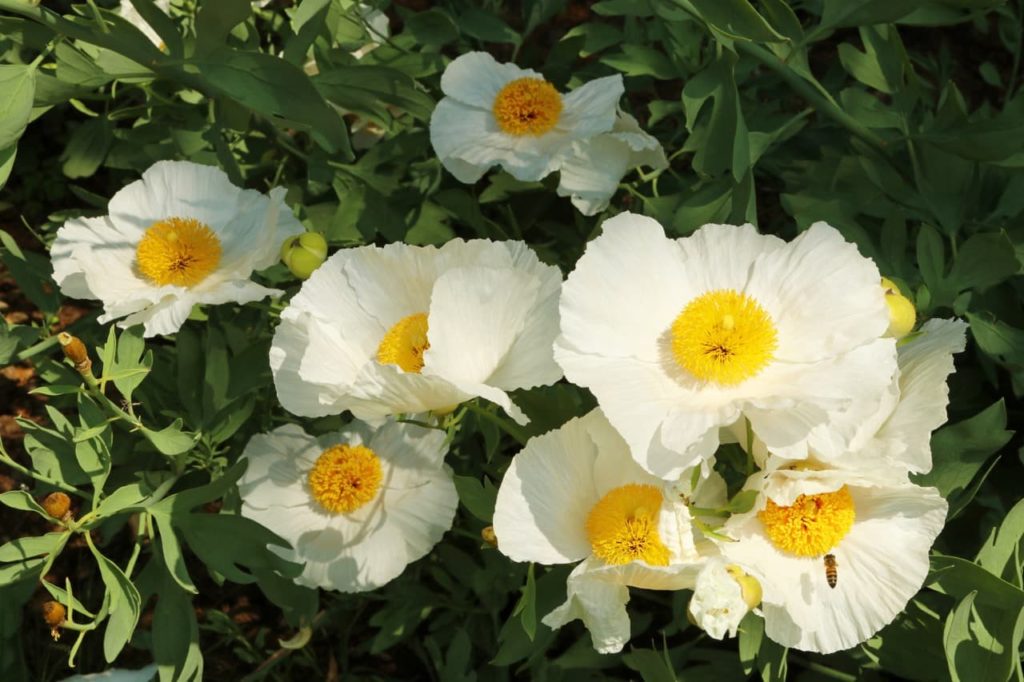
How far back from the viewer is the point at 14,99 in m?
1.35

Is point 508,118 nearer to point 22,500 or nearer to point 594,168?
point 594,168

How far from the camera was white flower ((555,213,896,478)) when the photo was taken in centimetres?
100

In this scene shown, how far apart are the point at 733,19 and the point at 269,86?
62 cm

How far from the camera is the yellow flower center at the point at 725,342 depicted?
1081mm

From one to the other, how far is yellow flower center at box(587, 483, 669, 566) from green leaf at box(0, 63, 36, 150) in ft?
2.97

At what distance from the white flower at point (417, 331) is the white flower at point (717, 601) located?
0.25 meters

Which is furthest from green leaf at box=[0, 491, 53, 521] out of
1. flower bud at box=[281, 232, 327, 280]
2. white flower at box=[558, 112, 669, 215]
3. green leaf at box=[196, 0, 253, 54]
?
white flower at box=[558, 112, 669, 215]

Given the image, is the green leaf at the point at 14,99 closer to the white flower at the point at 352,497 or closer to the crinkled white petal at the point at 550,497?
the white flower at the point at 352,497

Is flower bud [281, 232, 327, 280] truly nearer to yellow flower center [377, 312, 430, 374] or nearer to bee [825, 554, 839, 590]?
yellow flower center [377, 312, 430, 374]

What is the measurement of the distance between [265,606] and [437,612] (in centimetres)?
38

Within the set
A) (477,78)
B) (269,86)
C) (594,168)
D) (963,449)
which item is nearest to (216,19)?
(269,86)

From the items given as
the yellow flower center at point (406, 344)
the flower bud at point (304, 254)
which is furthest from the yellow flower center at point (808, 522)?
the flower bud at point (304, 254)

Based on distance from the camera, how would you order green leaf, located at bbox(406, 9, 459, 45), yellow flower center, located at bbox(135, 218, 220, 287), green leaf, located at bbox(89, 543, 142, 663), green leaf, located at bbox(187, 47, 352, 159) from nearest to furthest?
green leaf, located at bbox(89, 543, 142, 663), green leaf, located at bbox(187, 47, 352, 159), yellow flower center, located at bbox(135, 218, 220, 287), green leaf, located at bbox(406, 9, 459, 45)

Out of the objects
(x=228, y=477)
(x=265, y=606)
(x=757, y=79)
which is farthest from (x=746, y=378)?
(x=265, y=606)
